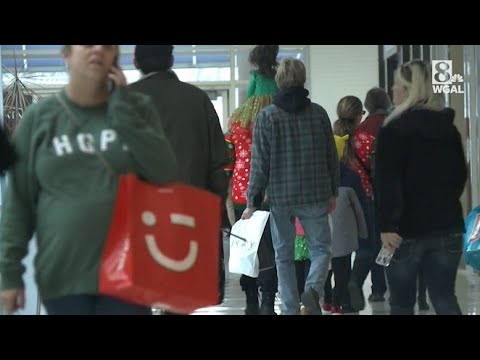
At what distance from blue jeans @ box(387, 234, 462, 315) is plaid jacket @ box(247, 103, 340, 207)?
4.98ft

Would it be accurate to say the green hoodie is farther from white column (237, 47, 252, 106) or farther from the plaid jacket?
white column (237, 47, 252, 106)

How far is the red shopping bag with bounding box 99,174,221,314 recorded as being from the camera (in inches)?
144

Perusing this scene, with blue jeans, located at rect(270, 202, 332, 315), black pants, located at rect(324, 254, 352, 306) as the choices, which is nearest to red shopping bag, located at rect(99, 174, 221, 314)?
blue jeans, located at rect(270, 202, 332, 315)

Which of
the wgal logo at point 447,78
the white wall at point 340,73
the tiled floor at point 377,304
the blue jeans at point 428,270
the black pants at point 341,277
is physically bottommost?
the tiled floor at point 377,304

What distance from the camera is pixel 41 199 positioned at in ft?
12.4

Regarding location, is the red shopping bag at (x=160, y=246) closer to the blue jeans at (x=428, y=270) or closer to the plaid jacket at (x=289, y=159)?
the blue jeans at (x=428, y=270)

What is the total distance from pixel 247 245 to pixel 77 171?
337 centimetres

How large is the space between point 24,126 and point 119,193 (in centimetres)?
45

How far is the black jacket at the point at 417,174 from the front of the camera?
5.01 meters

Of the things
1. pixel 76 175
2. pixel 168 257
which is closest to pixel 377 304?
pixel 168 257

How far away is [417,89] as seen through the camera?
16.9ft

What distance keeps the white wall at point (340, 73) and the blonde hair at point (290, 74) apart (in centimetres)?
1147

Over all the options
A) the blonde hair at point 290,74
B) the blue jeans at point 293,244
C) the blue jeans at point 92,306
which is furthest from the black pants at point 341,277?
the blue jeans at point 92,306
